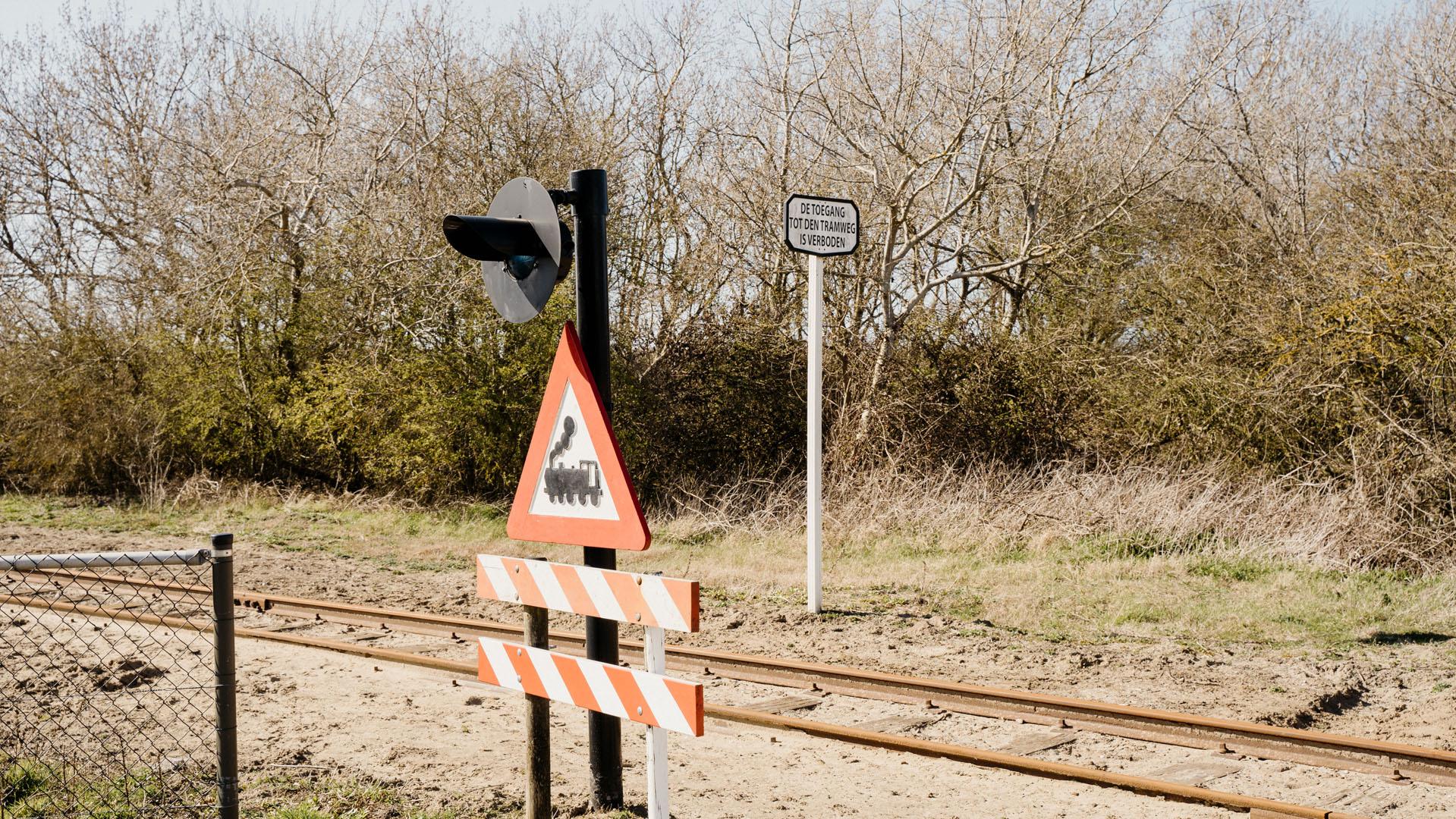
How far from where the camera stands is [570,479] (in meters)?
4.68

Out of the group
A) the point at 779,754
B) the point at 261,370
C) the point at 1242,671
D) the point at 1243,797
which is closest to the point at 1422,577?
the point at 1242,671

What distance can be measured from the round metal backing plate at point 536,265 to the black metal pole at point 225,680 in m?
1.46

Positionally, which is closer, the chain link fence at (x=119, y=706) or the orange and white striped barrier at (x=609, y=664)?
the orange and white striped barrier at (x=609, y=664)

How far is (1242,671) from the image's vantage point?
836 centimetres

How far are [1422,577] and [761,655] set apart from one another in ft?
22.0

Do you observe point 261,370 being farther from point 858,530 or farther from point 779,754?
point 779,754

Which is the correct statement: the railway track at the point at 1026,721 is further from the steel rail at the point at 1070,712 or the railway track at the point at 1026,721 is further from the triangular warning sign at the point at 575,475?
the triangular warning sign at the point at 575,475

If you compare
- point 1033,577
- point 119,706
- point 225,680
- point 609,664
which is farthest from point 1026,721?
point 119,706

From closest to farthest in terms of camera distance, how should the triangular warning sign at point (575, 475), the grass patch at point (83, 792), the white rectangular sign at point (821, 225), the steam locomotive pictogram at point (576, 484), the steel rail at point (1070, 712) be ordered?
the triangular warning sign at point (575, 475) → the steam locomotive pictogram at point (576, 484) → the grass patch at point (83, 792) → the steel rail at point (1070, 712) → the white rectangular sign at point (821, 225)

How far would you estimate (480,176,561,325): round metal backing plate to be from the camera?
16.2 feet

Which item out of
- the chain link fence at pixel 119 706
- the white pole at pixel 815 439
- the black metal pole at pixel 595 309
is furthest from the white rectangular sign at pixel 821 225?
the chain link fence at pixel 119 706

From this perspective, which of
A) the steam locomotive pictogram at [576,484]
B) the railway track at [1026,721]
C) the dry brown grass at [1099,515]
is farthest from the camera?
the dry brown grass at [1099,515]

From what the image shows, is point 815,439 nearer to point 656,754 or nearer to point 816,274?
point 816,274

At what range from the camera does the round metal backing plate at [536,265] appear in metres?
4.94
